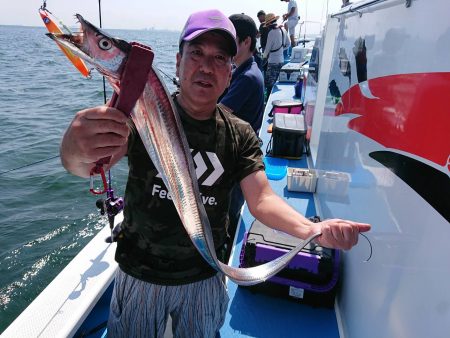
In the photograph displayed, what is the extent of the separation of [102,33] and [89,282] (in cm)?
221

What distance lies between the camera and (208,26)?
165 centimetres

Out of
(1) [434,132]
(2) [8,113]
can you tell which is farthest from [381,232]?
(2) [8,113]

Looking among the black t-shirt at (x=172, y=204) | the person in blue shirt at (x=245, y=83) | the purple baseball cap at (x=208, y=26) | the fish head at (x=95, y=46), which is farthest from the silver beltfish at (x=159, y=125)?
the person in blue shirt at (x=245, y=83)

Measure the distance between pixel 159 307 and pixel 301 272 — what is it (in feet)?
4.28

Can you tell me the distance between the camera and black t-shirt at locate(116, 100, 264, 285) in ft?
5.58

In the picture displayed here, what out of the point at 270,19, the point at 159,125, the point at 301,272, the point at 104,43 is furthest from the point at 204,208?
the point at 270,19

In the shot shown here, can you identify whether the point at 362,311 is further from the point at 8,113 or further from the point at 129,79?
the point at 8,113

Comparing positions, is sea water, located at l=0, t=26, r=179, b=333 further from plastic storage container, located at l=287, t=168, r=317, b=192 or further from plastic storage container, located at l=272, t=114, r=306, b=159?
plastic storage container, located at l=287, t=168, r=317, b=192

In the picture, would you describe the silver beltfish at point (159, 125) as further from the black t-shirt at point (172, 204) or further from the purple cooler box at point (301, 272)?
the purple cooler box at point (301, 272)

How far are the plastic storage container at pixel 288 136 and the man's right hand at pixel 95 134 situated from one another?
4.30 metres

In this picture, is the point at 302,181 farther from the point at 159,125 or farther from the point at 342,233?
the point at 159,125

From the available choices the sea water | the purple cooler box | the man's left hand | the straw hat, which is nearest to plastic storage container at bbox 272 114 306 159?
the sea water

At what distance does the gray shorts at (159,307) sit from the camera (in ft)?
5.93

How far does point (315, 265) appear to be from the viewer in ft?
8.73
